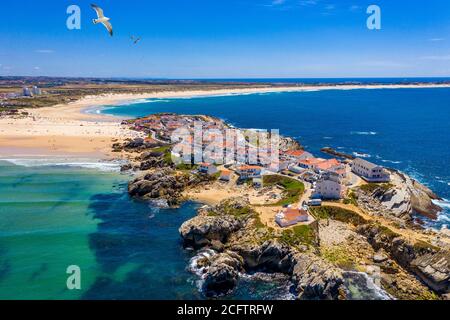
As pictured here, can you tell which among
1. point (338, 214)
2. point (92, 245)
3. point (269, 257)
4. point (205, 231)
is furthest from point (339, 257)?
point (92, 245)

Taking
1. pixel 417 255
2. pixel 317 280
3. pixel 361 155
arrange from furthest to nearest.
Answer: pixel 361 155 → pixel 417 255 → pixel 317 280

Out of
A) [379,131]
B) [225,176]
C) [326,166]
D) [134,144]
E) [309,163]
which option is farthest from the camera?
[379,131]

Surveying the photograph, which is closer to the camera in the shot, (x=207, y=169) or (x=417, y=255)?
(x=417, y=255)

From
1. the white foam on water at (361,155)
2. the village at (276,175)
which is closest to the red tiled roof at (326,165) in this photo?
the village at (276,175)

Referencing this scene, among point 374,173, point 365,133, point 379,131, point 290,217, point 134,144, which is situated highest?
point 379,131

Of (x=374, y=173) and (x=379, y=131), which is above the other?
(x=379, y=131)

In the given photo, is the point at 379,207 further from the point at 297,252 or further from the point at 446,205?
the point at 297,252

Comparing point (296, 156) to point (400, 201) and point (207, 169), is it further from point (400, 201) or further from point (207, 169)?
point (400, 201)
